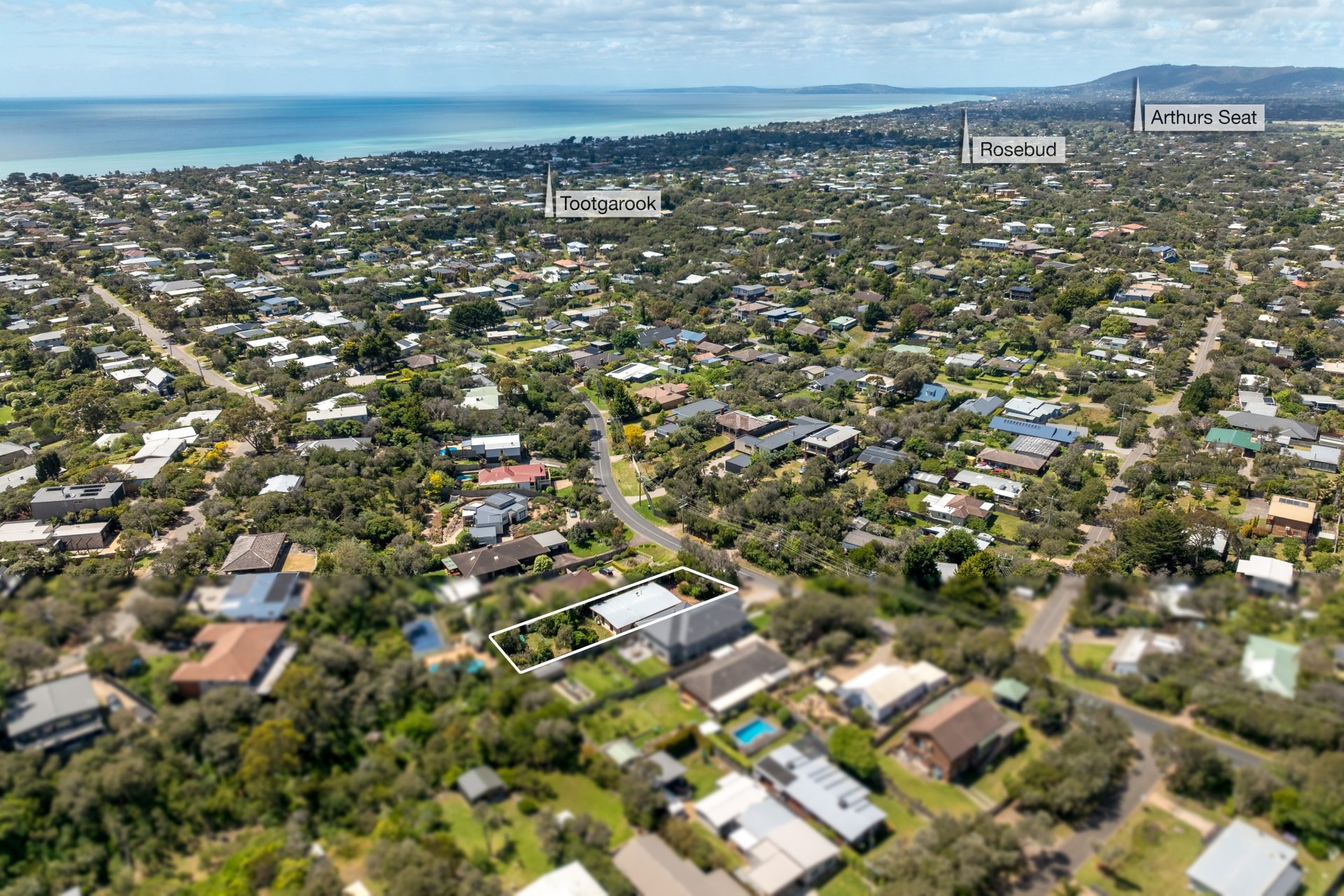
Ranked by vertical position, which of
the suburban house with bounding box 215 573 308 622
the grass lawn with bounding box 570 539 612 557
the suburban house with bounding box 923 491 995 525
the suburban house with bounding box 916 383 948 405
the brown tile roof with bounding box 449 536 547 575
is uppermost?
the suburban house with bounding box 215 573 308 622

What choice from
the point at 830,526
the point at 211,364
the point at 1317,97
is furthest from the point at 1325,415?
the point at 1317,97

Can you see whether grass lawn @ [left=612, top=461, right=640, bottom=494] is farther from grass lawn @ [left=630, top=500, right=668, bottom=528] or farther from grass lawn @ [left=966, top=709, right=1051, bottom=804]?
grass lawn @ [left=966, top=709, right=1051, bottom=804]

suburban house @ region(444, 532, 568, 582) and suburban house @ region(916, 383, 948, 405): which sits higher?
suburban house @ region(916, 383, 948, 405)

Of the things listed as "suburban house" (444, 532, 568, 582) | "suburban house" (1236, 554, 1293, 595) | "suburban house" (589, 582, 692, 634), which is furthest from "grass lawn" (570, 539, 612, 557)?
"suburban house" (1236, 554, 1293, 595)

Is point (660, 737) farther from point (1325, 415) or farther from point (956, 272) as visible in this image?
point (956, 272)

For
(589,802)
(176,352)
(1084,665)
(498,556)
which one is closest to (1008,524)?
(498,556)

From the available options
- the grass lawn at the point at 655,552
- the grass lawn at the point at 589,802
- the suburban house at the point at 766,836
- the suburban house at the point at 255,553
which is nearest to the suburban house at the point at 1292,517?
the grass lawn at the point at 655,552

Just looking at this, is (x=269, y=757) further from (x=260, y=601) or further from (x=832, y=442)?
(x=832, y=442)
